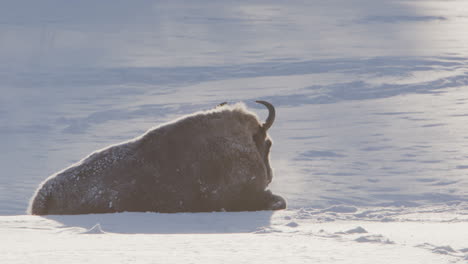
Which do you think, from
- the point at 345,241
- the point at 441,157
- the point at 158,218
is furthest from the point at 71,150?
the point at 345,241

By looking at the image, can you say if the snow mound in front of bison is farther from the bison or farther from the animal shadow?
the bison

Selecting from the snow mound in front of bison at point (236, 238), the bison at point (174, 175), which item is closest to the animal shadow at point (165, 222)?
the snow mound in front of bison at point (236, 238)

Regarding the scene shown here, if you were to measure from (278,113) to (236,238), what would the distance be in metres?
14.7

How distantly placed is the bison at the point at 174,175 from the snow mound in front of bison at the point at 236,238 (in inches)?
11.0

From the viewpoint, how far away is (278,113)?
20719mm

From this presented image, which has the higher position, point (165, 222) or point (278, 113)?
point (165, 222)

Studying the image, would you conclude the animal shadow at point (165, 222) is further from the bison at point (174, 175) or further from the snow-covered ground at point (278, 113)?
the bison at point (174, 175)


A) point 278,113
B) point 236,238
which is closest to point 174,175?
point 236,238

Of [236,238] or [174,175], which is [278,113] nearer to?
[174,175]

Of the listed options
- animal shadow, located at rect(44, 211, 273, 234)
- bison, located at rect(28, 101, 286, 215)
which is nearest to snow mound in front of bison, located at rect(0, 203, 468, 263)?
animal shadow, located at rect(44, 211, 273, 234)

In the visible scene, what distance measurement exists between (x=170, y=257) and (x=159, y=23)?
39.0m

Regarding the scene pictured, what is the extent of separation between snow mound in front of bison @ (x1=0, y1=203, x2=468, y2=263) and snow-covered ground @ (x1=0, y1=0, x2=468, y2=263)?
23 mm

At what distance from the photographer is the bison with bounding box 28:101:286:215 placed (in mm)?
7781

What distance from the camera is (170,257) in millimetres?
5098
